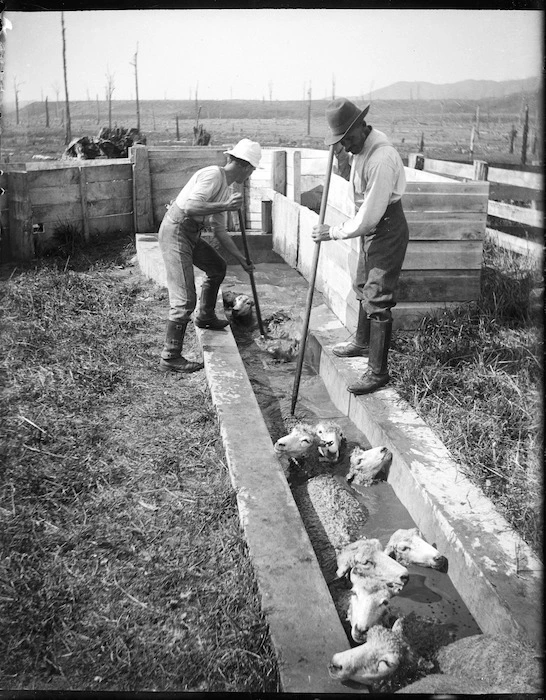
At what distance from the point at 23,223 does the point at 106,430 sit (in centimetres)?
610

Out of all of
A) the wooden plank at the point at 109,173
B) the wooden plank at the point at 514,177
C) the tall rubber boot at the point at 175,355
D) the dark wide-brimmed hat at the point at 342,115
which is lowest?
the tall rubber boot at the point at 175,355

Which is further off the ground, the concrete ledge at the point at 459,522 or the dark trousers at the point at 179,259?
the dark trousers at the point at 179,259

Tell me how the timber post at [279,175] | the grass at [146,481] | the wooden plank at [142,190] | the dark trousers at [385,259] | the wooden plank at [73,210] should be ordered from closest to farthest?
the grass at [146,481] → the dark trousers at [385,259] → the wooden plank at [73,210] → the wooden plank at [142,190] → the timber post at [279,175]

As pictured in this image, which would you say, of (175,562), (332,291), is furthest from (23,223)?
(175,562)

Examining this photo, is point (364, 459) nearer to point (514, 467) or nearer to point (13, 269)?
point (514, 467)

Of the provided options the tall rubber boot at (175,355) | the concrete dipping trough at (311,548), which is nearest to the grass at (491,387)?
the concrete dipping trough at (311,548)

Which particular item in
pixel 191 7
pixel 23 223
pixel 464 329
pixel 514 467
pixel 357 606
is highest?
pixel 191 7

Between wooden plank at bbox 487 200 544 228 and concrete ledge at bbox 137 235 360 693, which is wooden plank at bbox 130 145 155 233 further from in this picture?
concrete ledge at bbox 137 235 360 693

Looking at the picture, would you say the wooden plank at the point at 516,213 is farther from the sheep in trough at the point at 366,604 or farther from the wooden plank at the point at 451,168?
the sheep in trough at the point at 366,604

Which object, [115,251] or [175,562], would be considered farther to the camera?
[115,251]

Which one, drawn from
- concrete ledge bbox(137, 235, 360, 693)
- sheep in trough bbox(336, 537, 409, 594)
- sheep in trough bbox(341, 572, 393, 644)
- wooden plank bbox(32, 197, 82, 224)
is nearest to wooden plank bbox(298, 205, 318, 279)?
wooden plank bbox(32, 197, 82, 224)

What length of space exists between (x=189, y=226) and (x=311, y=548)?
3.61 meters

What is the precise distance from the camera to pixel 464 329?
6148 mm

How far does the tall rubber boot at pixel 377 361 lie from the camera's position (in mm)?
5422
